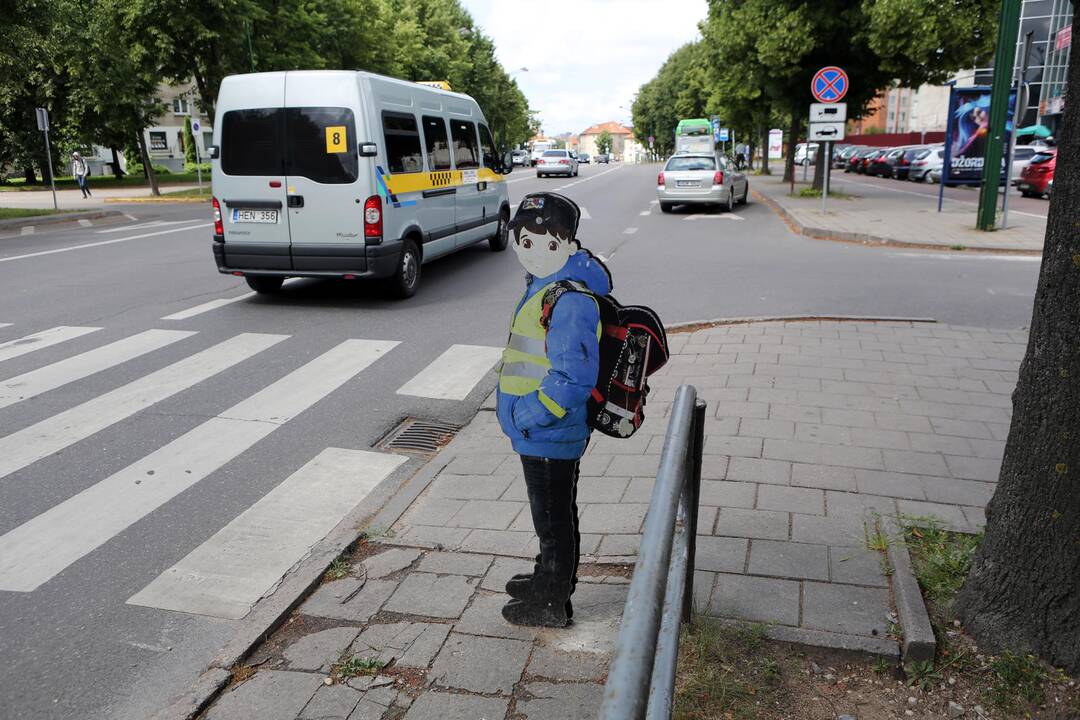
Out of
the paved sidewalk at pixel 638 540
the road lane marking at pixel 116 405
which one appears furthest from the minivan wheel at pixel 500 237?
the paved sidewalk at pixel 638 540

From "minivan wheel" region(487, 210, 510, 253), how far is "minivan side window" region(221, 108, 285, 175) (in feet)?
15.5

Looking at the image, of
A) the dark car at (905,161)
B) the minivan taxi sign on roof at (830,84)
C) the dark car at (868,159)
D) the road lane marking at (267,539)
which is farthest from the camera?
the dark car at (868,159)

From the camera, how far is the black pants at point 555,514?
300 cm

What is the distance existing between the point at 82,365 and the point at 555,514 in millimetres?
5755

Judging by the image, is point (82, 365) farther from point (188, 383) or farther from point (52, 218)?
point (52, 218)

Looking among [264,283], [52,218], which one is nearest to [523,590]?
[264,283]

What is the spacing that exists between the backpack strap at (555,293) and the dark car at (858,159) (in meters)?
49.6

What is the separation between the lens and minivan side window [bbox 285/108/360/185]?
9070mm

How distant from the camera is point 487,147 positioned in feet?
42.8

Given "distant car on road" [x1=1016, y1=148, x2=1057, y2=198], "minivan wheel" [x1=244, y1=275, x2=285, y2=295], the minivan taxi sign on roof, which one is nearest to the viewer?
"minivan wheel" [x1=244, y1=275, x2=285, y2=295]

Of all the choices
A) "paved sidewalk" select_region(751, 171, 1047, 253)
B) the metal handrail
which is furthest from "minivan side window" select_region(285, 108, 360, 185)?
"paved sidewalk" select_region(751, 171, 1047, 253)

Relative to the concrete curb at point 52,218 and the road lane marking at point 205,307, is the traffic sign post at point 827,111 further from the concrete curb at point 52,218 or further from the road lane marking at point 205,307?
the concrete curb at point 52,218

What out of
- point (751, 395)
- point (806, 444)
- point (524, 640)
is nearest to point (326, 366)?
point (751, 395)

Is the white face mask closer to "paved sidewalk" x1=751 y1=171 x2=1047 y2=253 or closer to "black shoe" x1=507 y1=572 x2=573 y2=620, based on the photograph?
"black shoe" x1=507 y1=572 x2=573 y2=620
